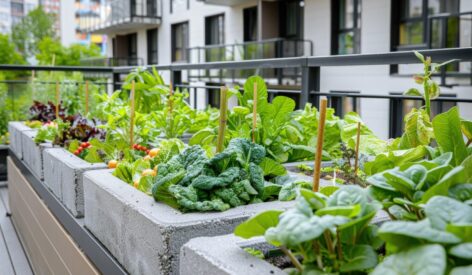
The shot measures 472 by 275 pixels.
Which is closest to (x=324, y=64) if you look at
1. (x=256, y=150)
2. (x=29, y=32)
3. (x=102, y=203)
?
(x=256, y=150)

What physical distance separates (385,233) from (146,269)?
2.43 ft

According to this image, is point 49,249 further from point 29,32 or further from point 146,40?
point 29,32

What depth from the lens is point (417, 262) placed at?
2.21 ft

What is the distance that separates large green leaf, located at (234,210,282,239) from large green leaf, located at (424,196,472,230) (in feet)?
0.87

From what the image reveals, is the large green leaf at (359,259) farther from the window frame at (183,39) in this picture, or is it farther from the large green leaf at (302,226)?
the window frame at (183,39)

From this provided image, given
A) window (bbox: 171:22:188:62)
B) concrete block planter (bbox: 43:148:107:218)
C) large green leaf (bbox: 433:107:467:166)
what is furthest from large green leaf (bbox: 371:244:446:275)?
window (bbox: 171:22:188:62)

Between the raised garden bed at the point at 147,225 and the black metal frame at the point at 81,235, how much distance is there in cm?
2

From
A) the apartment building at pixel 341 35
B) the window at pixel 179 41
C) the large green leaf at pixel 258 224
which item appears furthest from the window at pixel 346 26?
the large green leaf at pixel 258 224

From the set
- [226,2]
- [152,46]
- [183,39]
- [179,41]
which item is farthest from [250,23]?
[152,46]

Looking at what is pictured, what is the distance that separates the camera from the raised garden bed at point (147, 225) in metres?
1.23

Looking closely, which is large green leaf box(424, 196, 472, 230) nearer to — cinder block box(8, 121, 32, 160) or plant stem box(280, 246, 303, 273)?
plant stem box(280, 246, 303, 273)

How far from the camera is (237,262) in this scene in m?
0.98

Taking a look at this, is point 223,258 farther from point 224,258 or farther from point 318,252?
point 318,252

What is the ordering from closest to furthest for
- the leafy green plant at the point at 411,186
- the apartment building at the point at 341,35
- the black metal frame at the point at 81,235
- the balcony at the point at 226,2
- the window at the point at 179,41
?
1. the leafy green plant at the point at 411,186
2. the black metal frame at the point at 81,235
3. the apartment building at the point at 341,35
4. the balcony at the point at 226,2
5. the window at the point at 179,41
